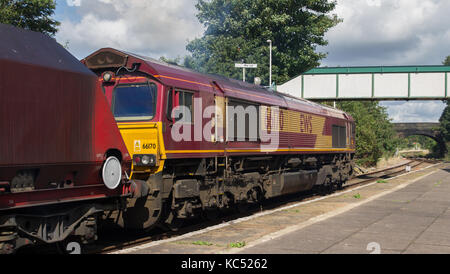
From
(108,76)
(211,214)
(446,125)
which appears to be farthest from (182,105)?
(446,125)

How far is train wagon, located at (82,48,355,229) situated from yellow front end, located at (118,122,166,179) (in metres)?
0.02

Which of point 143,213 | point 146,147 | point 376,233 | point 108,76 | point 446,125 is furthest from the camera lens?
point 446,125

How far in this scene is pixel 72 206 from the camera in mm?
6945

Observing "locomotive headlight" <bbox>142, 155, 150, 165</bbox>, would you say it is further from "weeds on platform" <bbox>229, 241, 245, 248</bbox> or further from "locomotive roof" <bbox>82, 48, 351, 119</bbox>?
"weeds on platform" <bbox>229, 241, 245, 248</bbox>

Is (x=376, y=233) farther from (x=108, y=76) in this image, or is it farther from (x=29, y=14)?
(x=29, y=14)

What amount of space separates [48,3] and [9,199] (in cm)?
1997

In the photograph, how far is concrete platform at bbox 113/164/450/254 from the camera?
805 centimetres

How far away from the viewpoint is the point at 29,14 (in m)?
23.0

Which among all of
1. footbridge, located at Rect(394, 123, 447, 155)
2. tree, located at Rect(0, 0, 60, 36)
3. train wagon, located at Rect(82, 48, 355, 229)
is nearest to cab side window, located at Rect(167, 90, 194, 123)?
train wagon, located at Rect(82, 48, 355, 229)

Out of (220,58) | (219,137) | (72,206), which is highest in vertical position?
(220,58)

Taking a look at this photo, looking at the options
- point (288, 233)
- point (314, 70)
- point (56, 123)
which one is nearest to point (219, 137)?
point (288, 233)

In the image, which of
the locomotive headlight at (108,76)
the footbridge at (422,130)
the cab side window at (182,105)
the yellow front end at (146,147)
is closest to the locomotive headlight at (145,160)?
the yellow front end at (146,147)

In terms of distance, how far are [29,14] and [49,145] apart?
63.7 ft
